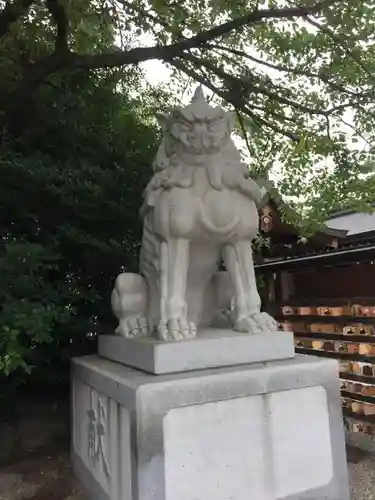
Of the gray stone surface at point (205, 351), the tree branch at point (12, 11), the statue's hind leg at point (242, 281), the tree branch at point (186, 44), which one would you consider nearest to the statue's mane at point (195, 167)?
the statue's hind leg at point (242, 281)

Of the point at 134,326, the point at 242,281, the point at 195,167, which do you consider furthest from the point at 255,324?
the point at 195,167

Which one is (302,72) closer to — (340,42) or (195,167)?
(340,42)

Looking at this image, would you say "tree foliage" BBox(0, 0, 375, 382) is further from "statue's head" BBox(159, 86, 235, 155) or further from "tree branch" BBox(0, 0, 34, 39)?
"statue's head" BBox(159, 86, 235, 155)

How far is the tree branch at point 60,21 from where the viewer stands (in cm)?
313

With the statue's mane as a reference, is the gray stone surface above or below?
below

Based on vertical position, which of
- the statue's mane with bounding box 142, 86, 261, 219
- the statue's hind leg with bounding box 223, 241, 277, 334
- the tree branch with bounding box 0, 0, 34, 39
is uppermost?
the tree branch with bounding box 0, 0, 34, 39

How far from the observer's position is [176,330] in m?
1.98

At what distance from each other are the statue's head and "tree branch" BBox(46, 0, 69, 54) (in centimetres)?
158

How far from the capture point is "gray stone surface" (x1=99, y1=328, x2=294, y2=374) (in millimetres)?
1858

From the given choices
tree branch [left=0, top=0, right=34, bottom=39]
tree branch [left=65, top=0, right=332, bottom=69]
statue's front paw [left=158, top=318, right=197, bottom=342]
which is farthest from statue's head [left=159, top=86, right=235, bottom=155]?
tree branch [left=0, top=0, right=34, bottom=39]

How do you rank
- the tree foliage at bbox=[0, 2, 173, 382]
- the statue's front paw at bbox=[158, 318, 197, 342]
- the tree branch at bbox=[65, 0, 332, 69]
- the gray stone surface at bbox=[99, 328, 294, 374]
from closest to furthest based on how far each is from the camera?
1. the gray stone surface at bbox=[99, 328, 294, 374]
2. the statue's front paw at bbox=[158, 318, 197, 342]
3. the tree foliage at bbox=[0, 2, 173, 382]
4. the tree branch at bbox=[65, 0, 332, 69]

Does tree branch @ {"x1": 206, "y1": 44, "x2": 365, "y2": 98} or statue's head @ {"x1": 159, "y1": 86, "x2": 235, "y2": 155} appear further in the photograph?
tree branch @ {"x1": 206, "y1": 44, "x2": 365, "y2": 98}

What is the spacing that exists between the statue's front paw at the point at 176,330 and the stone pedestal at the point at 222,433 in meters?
0.17

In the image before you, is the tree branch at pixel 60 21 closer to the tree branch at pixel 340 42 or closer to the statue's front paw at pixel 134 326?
the tree branch at pixel 340 42
